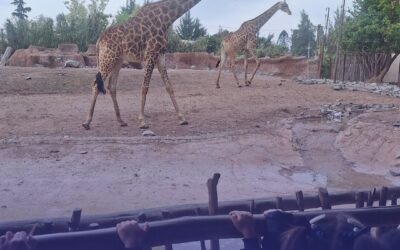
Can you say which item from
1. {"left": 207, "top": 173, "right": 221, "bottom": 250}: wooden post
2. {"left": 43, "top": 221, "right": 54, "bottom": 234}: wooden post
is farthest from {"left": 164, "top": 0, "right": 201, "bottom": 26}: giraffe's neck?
{"left": 43, "top": 221, "right": 54, "bottom": 234}: wooden post

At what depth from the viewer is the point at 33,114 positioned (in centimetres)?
1037

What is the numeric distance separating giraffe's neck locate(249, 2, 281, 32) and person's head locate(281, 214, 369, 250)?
14.1m

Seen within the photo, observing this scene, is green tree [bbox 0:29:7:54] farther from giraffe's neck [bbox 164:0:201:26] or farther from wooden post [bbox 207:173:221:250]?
wooden post [bbox 207:173:221:250]

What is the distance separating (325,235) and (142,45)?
771cm

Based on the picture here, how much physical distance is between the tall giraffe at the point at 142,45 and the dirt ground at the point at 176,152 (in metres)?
0.68

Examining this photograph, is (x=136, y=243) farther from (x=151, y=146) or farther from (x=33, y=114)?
(x=33, y=114)

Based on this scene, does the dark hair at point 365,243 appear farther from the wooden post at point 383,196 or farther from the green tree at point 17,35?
the green tree at point 17,35

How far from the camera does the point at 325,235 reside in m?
2.38

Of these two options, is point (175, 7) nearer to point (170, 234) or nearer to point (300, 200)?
point (300, 200)

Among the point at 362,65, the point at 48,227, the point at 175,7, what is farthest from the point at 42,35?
the point at 48,227

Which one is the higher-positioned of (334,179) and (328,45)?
(328,45)

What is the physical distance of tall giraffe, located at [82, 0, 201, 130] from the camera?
9.58 meters

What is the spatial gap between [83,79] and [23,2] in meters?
30.7

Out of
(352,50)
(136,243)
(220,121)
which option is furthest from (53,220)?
(352,50)
